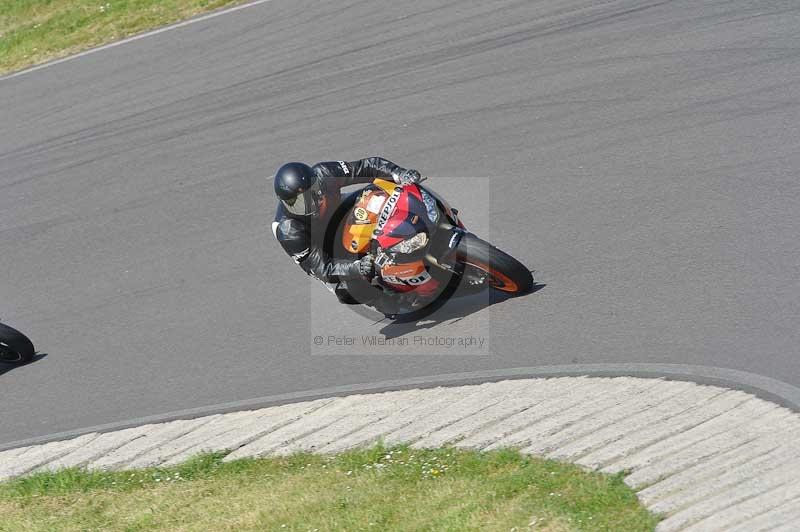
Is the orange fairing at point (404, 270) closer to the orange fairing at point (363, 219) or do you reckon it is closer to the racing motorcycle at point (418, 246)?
the racing motorcycle at point (418, 246)

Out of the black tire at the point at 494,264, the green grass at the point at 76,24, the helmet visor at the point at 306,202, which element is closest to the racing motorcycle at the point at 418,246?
the black tire at the point at 494,264

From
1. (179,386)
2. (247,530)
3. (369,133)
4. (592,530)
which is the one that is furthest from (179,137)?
(592,530)

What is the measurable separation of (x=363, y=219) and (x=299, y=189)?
2.02 ft

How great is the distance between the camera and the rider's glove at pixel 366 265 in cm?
787

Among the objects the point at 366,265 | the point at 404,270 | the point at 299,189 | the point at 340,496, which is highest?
the point at 299,189

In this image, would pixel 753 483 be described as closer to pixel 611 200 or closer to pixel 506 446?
pixel 506 446

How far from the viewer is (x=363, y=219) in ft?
27.0

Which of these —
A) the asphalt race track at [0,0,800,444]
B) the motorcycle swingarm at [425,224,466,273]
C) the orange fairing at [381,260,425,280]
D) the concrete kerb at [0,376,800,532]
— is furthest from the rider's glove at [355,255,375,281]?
the concrete kerb at [0,376,800,532]

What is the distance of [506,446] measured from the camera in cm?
658

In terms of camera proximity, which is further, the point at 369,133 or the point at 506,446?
the point at 369,133

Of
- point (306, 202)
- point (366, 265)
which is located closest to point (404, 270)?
point (366, 265)

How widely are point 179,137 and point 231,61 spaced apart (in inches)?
89.6

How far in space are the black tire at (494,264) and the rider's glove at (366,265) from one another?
0.70 metres

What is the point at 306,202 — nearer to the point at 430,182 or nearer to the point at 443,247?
the point at 443,247
